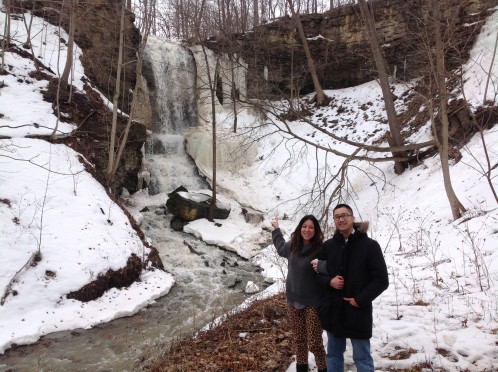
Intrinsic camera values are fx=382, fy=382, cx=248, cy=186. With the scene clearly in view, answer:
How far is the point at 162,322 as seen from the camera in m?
7.50

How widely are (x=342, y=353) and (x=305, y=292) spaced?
573mm

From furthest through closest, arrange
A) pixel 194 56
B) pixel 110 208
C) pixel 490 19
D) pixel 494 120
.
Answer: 1. pixel 194 56
2. pixel 490 19
3. pixel 494 120
4. pixel 110 208

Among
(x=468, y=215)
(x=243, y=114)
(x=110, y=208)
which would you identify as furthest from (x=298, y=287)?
(x=243, y=114)

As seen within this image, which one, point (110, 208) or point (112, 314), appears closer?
point (112, 314)

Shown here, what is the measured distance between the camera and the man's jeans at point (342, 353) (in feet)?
9.57

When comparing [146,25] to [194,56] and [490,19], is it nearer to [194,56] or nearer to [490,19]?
[194,56]

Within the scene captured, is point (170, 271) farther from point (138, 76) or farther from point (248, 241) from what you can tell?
point (138, 76)

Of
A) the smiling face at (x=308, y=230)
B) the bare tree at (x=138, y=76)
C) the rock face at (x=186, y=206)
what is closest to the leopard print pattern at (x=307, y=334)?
the smiling face at (x=308, y=230)

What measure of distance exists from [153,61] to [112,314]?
14.9 m

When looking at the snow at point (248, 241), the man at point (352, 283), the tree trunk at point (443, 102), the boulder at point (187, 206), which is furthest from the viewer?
the boulder at point (187, 206)

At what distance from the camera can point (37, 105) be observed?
12914mm

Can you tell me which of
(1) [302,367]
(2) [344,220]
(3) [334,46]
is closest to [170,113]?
(3) [334,46]

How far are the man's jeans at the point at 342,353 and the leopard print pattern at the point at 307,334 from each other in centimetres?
26

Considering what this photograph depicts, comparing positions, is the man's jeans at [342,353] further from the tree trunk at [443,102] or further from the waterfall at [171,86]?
the waterfall at [171,86]
